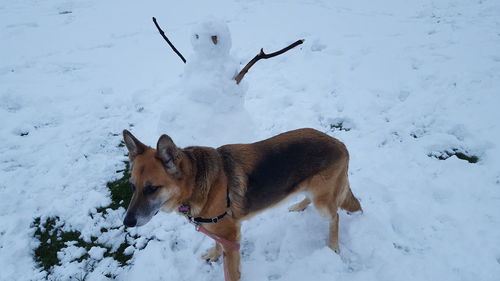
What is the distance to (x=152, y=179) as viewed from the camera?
275 centimetres

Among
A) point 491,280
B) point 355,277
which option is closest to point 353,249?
point 355,277

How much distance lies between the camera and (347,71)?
724 centimetres

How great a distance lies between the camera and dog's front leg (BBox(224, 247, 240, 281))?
334 cm

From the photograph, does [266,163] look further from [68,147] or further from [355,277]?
[68,147]

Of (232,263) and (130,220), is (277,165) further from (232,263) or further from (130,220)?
(130,220)

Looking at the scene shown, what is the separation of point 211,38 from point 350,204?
3309 millimetres

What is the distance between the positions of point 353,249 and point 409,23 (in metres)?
8.52

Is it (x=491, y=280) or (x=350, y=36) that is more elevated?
(x=350, y=36)

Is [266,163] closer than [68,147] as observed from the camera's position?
Yes

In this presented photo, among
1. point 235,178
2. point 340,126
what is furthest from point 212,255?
point 340,126

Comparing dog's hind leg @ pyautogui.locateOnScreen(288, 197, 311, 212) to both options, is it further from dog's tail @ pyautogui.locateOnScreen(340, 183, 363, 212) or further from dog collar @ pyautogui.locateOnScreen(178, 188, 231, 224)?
dog collar @ pyautogui.locateOnScreen(178, 188, 231, 224)

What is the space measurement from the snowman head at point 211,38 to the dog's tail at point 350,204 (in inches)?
118

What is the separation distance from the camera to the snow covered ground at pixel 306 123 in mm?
3701

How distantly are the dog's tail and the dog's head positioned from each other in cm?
222
